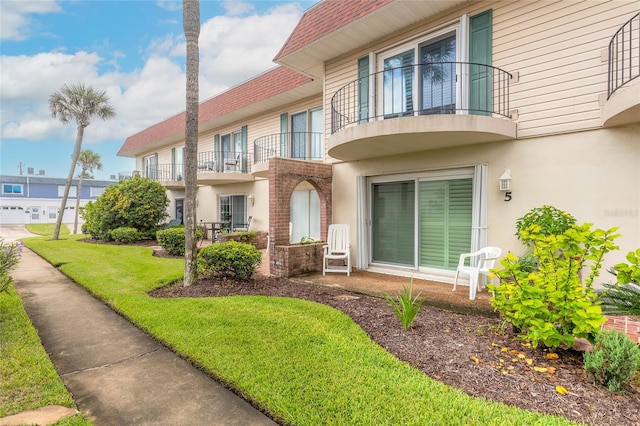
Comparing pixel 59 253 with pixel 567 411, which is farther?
pixel 59 253

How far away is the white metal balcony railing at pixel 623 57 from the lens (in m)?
4.86

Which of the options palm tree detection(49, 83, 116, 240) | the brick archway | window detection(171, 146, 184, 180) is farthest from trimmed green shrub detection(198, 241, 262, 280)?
palm tree detection(49, 83, 116, 240)

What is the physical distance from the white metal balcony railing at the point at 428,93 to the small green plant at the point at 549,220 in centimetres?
190

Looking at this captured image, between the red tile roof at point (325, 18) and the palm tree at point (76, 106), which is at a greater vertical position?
the palm tree at point (76, 106)

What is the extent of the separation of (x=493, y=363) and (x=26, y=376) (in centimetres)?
445

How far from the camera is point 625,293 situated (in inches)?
94.7

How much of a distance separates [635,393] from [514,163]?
14.2 feet

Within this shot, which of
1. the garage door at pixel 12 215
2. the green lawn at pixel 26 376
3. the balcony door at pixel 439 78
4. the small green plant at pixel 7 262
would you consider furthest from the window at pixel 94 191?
the balcony door at pixel 439 78

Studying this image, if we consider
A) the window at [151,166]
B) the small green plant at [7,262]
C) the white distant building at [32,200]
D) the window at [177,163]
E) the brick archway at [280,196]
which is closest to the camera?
the small green plant at [7,262]

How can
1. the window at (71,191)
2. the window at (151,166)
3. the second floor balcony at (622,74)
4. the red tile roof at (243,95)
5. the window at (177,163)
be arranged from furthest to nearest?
1. the window at (71,191)
2. the window at (151,166)
3. the window at (177,163)
4. the red tile roof at (243,95)
5. the second floor balcony at (622,74)

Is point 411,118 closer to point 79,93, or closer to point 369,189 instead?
point 369,189

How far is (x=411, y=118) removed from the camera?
582cm

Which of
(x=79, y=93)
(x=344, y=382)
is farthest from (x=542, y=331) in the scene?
(x=79, y=93)

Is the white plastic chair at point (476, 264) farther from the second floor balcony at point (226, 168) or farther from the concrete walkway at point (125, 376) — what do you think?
the second floor balcony at point (226, 168)
